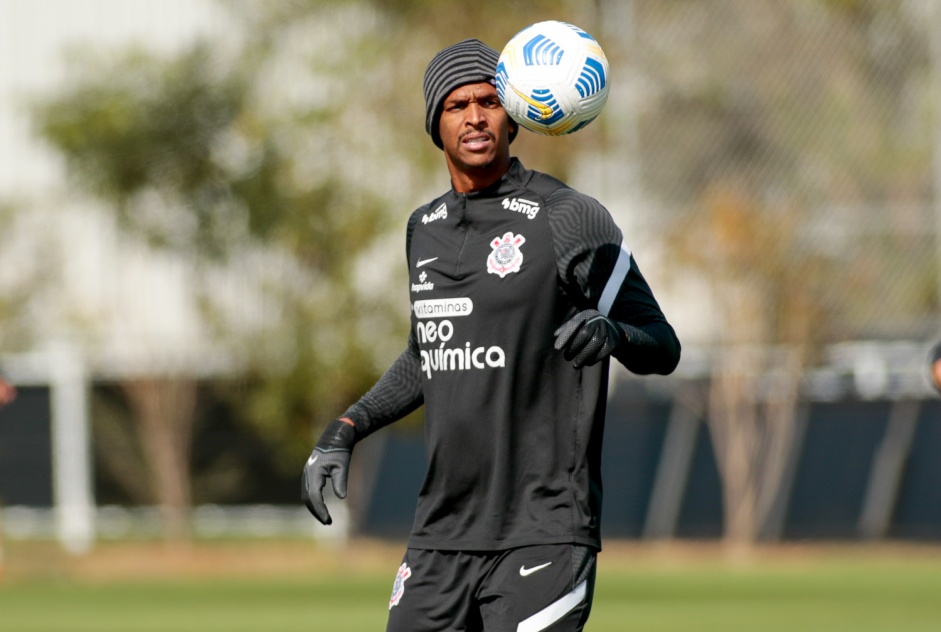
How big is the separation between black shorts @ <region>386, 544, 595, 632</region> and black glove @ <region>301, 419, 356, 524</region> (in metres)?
→ 0.43

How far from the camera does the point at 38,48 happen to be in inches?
1257

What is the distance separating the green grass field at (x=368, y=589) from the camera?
15602 millimetres

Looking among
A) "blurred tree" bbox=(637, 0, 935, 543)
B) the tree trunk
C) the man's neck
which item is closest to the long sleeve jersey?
the man's neck

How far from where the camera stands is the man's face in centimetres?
568

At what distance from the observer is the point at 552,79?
577cm

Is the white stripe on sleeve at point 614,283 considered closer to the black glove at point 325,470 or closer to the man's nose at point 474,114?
the man's nose at point 474,114

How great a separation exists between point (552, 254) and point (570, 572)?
0.94 meters

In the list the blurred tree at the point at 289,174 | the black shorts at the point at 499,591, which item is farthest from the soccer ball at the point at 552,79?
the blurred tree at the point at 289,174


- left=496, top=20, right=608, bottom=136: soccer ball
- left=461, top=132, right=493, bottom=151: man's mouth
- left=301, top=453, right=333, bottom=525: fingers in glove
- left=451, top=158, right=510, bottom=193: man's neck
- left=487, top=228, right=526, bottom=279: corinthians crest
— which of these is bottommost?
left=301, top=453, right=333, bottom=525: fingers in glove

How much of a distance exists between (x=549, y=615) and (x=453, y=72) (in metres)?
1.67

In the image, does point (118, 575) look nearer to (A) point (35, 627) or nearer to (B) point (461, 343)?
(A) point (35, 627)

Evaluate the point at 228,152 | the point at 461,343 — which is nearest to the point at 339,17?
the point at 228,152

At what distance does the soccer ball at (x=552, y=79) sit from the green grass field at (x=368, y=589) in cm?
929

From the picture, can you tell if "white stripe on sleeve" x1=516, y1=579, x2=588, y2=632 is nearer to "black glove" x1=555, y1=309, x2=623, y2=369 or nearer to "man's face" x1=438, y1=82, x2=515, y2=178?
"black glove" x1=555, y1=309, x2=623, y2=369
